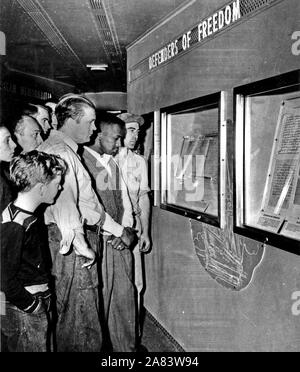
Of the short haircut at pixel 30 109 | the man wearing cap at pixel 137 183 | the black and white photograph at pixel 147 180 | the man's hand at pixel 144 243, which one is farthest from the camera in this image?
the man's hand at pixel 144 243

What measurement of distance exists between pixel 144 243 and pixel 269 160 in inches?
33.5

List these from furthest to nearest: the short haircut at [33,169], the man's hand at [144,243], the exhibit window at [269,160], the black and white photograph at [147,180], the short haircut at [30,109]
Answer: the man's hand at [144,243], the short haircut at [30,109], the short haircut at [33,169], the black and white photograph at [147,180], the exhibit window at [269,160]

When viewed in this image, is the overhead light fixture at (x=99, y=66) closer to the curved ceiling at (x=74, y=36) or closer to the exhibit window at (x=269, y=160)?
the curved ceiling at (x=74, y=36)

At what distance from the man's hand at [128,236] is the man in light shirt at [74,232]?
0.32 feet

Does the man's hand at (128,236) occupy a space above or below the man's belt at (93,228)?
below

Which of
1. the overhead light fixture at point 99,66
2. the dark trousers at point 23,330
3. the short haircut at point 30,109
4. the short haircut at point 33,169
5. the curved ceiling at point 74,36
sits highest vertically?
the curved ceiling at point 74,36

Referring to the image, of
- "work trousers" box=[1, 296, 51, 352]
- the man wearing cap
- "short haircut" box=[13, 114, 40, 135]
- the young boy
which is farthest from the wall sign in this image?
"work trousers" box=[1, 296, 51, 352]

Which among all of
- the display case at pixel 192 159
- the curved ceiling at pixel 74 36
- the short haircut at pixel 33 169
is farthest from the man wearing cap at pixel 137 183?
the short haircut at pixel 33 169

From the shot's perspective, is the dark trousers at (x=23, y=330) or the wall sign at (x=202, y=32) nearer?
the wall sign at (x=202, y=32)

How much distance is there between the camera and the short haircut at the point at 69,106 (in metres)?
2.17

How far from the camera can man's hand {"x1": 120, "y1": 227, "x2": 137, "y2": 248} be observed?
7.49ft

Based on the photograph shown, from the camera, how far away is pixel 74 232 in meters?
2.15

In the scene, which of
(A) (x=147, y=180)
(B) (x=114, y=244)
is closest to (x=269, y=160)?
(A) (x=147, y=180)

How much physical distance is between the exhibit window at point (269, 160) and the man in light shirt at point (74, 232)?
73 cm
